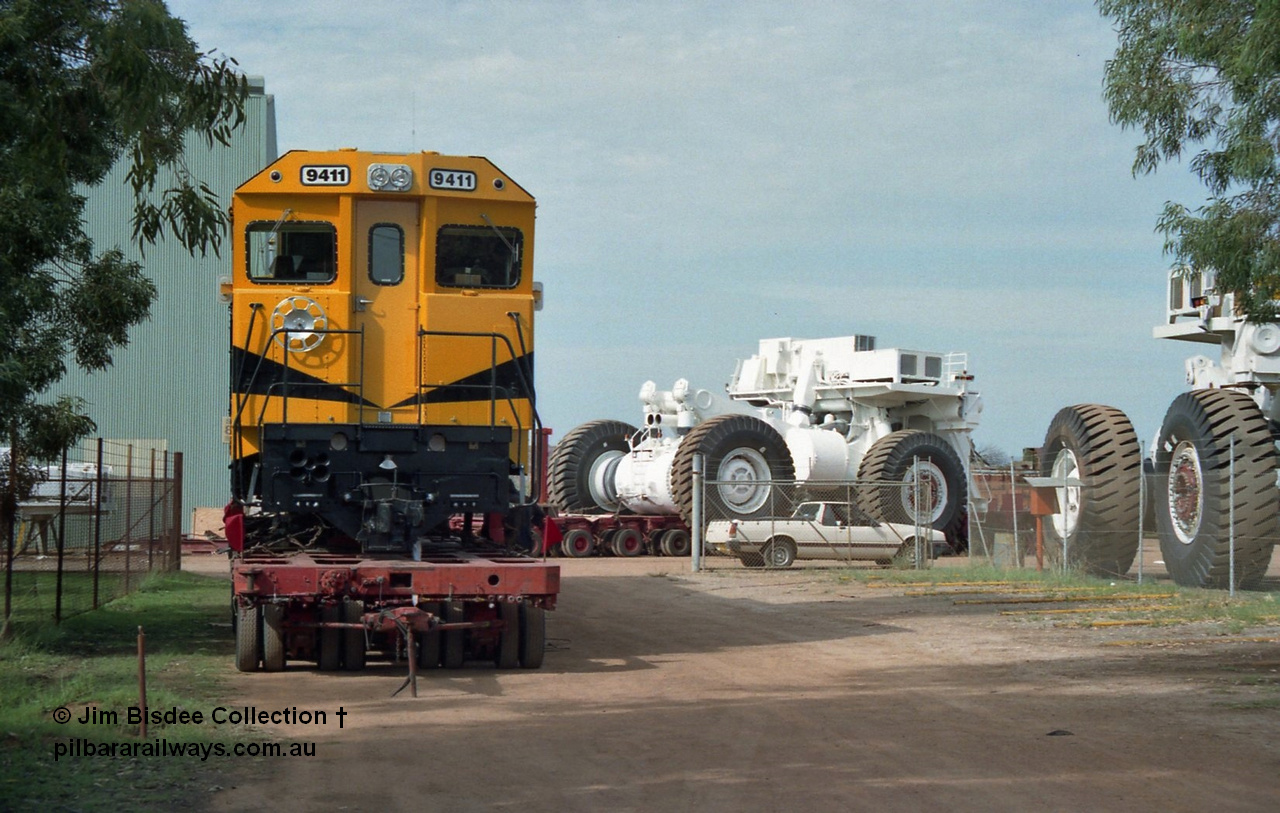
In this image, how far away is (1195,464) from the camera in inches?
727

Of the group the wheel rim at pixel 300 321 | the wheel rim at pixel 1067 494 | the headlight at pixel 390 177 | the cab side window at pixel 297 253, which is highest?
the headlight at pixel 390 177

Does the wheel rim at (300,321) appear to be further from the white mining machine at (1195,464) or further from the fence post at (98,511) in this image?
the white mining machine at (1195,464)

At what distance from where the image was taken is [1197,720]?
9898 millimetres

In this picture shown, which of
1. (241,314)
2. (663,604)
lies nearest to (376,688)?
(241,314)

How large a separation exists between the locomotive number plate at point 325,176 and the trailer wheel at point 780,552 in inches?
594

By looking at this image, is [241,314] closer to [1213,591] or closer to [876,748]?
[876,748]

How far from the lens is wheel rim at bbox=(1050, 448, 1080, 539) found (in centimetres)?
2178

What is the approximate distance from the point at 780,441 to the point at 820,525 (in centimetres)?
241

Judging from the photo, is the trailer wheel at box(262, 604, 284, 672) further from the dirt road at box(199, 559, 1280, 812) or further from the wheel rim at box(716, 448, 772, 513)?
the wheel rim at box(716, 448, 772, 513)

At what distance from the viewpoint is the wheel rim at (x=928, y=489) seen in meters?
27.3

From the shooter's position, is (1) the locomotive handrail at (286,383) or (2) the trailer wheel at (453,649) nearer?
(1) the locomotive handrail at (286,383)

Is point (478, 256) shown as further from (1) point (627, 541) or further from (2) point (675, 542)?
(2) point (675, 542)

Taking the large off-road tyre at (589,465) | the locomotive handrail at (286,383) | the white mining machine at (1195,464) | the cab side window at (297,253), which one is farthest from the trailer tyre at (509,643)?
the large off-road tyre at (589,465)

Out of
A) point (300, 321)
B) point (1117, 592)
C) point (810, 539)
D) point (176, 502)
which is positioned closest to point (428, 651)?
point (300, 321)
